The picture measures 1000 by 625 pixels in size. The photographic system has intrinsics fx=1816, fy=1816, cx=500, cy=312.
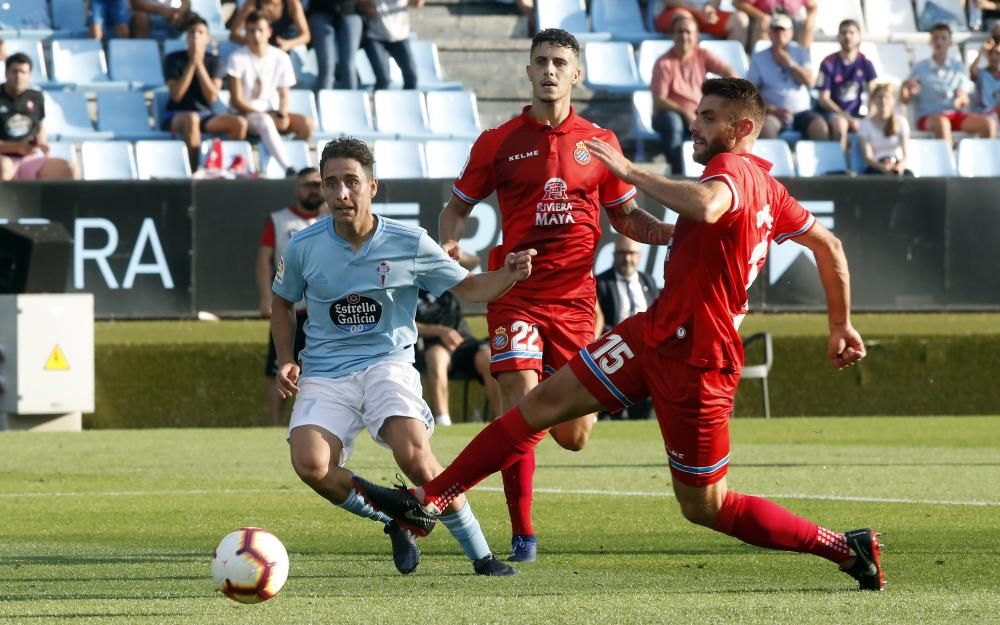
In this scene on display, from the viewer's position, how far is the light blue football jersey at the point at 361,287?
7309 mm

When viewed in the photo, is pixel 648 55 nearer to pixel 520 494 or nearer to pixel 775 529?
pixel 520 494

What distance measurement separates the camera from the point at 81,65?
18688 millimetres

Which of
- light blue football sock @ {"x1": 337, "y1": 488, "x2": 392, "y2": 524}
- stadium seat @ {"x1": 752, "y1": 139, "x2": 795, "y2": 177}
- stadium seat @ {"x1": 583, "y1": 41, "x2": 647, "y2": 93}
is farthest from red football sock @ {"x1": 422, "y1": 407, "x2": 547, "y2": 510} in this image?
stadium seat @ {"x1": 583, "y1": 41, "x2": 647, "y2": 93}

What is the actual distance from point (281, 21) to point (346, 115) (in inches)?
51.3

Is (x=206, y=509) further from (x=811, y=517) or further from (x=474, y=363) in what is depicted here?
(x=474, y=363)

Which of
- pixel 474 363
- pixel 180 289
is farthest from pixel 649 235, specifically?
pixel 180 289

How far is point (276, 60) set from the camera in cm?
1794

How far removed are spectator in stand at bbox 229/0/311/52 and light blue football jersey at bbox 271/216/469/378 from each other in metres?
11.5

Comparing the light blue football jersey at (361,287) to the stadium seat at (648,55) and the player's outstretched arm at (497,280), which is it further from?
the stadium seat at (648,55)

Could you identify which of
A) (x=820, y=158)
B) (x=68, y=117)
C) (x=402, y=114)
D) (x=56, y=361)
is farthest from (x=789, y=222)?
(x=68, y=117)

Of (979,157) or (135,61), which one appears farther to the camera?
(979,157)

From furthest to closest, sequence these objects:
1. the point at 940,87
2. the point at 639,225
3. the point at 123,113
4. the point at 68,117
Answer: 1. the point at 940,87
2. the point at 123,113
3. the point at 68,117
4. the point at 639,225

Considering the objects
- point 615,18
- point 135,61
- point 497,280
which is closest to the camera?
point 497,280

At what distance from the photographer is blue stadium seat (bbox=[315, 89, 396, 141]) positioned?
18.5m
